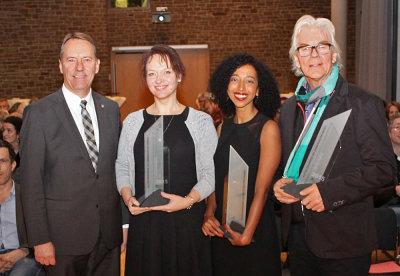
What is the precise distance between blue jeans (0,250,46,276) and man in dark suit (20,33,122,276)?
808mm

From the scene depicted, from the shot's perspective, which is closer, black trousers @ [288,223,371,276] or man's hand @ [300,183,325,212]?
man's hand @ [300,183,325,212]

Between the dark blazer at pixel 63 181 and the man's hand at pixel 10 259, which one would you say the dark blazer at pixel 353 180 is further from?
the man's hand at pixel 10 259

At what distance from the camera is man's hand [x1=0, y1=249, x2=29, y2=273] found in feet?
10.3

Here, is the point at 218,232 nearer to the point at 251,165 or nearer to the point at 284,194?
the point at 251,165

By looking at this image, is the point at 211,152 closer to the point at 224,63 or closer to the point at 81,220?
the point at 224,63

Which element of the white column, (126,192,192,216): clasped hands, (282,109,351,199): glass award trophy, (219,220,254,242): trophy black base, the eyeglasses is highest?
the white column

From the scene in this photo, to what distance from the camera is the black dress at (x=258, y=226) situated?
2.40 meters

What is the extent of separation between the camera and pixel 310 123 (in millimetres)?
2049

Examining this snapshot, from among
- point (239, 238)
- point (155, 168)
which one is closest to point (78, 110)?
→ point (155, 168)

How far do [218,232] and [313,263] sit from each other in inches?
19.8

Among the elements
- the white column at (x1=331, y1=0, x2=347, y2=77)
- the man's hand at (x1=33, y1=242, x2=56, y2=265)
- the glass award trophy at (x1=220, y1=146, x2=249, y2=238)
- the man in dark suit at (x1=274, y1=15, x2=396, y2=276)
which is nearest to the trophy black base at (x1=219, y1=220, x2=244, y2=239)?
the glass award trophy at (x1=220, y1=146, x2=249, y2=238)

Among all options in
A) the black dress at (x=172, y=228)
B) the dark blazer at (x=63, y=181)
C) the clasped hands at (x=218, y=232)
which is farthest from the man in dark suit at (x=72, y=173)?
the clasped hands at (x=218, y=232)

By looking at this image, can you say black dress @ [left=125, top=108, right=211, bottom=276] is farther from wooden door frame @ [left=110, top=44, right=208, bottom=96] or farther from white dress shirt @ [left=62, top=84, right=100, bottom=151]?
wooden door frame @ [left=110, top=44, right=208, bottom=96]

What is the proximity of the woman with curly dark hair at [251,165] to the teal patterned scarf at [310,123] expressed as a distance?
275 millimetres
